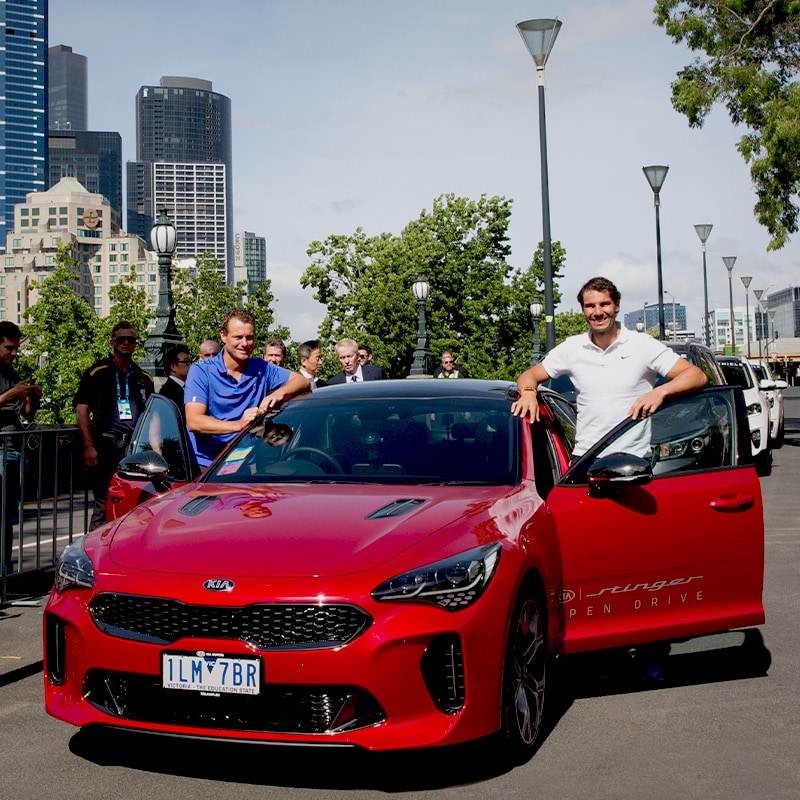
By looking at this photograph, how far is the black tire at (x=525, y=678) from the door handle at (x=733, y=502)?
1.07 m

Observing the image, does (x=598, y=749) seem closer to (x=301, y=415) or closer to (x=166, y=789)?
(x=166, y=789)

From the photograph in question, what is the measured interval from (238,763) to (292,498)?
103 centimetres

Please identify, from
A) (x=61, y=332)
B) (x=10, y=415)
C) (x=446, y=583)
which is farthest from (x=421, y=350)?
(x=61, y=332)

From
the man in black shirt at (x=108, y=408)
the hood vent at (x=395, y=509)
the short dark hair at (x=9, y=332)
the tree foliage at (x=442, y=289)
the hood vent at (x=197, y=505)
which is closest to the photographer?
the hood vent at (x=395, y=509)

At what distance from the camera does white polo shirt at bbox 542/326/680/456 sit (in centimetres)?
605

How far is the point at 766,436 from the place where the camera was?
1788 cm

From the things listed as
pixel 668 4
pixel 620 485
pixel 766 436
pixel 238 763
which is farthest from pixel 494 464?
pixel 668 4

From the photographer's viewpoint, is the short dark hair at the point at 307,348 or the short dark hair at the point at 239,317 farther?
the short dark hair at the point at 307,348

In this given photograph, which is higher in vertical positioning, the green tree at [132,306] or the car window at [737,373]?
the green tree at [132,306]

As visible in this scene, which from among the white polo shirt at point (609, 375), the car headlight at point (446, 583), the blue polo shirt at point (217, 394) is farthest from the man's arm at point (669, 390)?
the blue polo shirt at point (217, 394)

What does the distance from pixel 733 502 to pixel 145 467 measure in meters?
2.62

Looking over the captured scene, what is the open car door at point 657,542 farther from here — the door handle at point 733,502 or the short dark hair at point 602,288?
the short dark hair at point 602,288

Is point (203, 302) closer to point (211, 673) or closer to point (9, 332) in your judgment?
point (9, 332)

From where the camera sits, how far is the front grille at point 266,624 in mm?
3834
